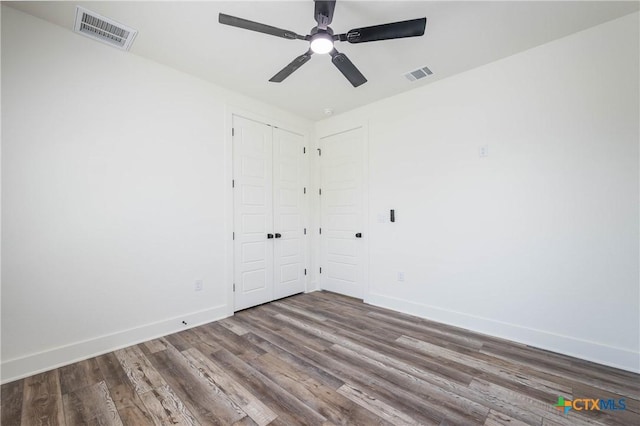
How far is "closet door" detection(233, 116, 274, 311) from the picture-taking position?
345cm

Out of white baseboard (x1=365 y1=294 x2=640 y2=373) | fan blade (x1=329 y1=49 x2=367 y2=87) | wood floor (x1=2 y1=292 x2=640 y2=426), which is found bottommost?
wood floor (x1=2 y1=292 x2=640 y2=426)

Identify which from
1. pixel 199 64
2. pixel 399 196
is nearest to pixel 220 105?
pixel 199 64

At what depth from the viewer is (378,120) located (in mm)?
3697

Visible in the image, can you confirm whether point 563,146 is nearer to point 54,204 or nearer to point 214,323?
point 214,323

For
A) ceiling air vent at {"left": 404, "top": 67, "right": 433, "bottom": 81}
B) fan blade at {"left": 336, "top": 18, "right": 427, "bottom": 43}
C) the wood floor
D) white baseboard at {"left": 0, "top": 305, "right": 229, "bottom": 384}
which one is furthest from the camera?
ceiling air vent at {"left": 404, "top": 67, "right": 433, "bottom": 81}

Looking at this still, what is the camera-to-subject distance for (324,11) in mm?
1752

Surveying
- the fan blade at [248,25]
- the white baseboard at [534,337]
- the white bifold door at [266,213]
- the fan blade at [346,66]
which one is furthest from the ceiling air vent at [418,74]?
the white baseboard at [534,337]

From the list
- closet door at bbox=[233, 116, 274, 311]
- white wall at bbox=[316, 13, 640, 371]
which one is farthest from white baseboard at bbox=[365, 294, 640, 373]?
closet door at bbox=[233, 116, 274, 311]

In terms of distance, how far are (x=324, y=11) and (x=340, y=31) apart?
2.08 ft

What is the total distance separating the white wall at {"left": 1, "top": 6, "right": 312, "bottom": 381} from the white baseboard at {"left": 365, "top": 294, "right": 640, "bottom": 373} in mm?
2537

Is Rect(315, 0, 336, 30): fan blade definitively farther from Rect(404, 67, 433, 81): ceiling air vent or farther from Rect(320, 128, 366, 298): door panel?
Rect(320, 128, 366, 298): door panel

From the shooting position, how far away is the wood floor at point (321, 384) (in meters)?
1.62

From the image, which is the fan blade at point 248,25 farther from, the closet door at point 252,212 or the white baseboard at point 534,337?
the white baseboard at point 534,337

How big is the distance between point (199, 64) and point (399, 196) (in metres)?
2.83
